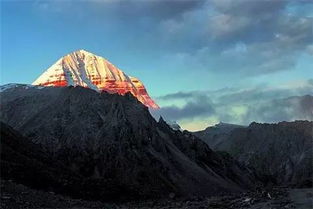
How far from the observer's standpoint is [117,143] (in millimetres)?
142500

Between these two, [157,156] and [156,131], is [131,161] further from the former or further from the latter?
[156,131]

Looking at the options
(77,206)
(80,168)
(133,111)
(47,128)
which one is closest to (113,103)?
(133,111)

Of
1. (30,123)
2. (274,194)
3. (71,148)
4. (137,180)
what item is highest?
(30,123)

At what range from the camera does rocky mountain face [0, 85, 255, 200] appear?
133375 mm

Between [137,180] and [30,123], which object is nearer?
[137,180]

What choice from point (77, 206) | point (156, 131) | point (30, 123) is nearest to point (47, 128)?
point (30, 123)

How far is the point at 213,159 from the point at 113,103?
36507 millimetres

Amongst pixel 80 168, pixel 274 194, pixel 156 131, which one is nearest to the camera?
pixel 274 194

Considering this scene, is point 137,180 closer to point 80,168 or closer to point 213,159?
point 80,168

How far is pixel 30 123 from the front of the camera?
501ft

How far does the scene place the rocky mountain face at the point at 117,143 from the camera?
438 feet

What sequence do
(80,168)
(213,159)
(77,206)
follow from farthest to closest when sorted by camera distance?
1. (213,159)
2. (80,168)
3. (77,206)

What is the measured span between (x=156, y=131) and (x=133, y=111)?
8.74m

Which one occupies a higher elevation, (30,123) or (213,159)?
(30,123)
